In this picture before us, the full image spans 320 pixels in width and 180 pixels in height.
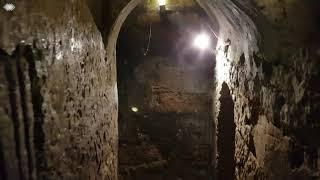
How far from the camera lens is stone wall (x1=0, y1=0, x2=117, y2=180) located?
1910mm

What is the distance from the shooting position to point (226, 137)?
18.8 feet

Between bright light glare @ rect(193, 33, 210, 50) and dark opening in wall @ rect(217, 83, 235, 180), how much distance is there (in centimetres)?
135

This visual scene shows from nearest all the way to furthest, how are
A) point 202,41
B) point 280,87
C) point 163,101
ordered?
point 280,87 → point 202,41 → point 163,101

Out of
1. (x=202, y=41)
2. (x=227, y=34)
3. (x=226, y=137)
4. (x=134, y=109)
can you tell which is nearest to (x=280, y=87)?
(x=227, y=34)

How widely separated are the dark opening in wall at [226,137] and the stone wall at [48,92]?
244cm

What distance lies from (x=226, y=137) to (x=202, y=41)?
1859 millimetres

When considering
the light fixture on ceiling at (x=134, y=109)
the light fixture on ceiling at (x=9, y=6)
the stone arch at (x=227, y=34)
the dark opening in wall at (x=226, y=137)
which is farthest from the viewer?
the light fixture on ceiling at (x=134, y=109)

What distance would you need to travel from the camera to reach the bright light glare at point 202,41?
6.64 m

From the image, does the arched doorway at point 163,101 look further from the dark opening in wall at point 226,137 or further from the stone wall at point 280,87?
the stone wall at point 280,87

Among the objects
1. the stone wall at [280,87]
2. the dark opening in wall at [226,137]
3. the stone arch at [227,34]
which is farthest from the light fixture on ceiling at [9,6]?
the dark opening in wall at [226,137]

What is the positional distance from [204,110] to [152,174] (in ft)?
4.98

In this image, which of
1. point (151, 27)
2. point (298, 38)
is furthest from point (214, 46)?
point (298, 38)

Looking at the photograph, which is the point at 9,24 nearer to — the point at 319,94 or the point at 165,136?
the point at 319,94

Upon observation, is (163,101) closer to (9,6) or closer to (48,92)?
(48,92)
